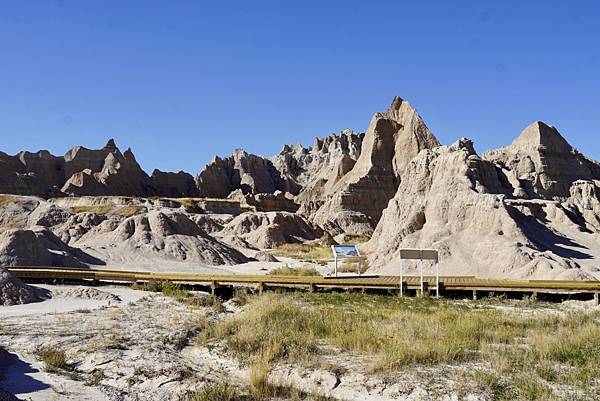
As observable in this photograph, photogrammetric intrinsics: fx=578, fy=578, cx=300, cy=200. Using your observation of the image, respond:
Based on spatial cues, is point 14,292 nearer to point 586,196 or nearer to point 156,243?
point 156,243

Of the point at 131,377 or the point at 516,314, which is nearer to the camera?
the point at 131,377

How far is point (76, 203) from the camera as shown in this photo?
92.4m

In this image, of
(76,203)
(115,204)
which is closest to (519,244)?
(115,204)

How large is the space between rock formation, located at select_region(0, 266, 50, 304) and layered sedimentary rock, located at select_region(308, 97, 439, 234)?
61.2 meters

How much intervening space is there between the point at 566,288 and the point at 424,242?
9.99 meters

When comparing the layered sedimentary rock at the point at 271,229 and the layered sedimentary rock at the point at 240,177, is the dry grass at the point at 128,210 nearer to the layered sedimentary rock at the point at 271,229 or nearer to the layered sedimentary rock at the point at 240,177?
the layered sedimentary rock at the point at 271,229

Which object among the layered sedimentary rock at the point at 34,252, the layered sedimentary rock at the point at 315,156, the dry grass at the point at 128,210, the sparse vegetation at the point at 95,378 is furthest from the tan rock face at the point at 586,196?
the layered sedimentary rock at the point at 315,156

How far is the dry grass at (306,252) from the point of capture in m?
53.1

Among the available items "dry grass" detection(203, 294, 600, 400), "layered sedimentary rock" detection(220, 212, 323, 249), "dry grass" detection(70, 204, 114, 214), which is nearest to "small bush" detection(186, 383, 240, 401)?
"dry grass" detection(203, 294, 600, 400)

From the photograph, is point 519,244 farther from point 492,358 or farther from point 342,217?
point 342,217

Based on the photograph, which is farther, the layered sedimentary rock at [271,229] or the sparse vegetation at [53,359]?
the layered sedimentary rock at [271,229]

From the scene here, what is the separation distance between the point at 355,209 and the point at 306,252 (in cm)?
2528

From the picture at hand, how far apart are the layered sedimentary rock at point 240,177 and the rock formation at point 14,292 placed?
113660 mm

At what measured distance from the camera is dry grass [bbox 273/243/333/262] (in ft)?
174
